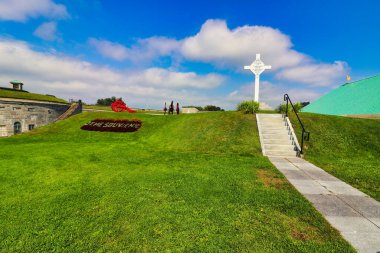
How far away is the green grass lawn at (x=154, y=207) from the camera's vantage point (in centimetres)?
386

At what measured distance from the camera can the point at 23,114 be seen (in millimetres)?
26516

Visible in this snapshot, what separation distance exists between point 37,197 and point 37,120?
2802 cm

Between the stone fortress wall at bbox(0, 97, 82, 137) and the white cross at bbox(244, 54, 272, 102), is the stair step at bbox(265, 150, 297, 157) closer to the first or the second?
the white cross at bbox(244, 54, 272, 102)

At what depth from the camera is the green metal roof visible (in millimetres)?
24087

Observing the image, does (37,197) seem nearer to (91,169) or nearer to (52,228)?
(52,228)

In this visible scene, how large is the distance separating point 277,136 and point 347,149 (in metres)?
3.84

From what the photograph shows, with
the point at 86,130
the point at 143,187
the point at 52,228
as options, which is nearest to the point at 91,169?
the point at 143,187

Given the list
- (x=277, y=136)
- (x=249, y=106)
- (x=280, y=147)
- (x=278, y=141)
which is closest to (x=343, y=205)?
(x=280, y=147)

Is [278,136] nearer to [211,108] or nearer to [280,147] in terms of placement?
[280,147]

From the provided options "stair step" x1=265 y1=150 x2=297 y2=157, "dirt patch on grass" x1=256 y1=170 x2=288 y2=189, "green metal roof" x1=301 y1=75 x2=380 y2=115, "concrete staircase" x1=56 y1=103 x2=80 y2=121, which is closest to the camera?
"dirt patch on grass" x1=256 y1=170 x2=288 y2=189

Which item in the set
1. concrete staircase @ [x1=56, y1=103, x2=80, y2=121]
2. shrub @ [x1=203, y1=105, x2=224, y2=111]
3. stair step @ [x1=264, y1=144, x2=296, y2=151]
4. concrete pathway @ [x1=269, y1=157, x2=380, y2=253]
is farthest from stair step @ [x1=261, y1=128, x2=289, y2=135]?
concrete staircase @ [x1=56, y1=103, x2=80, y2=121]

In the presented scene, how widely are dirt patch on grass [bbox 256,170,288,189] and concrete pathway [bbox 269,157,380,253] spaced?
1.29 ft

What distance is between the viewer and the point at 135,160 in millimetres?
10703

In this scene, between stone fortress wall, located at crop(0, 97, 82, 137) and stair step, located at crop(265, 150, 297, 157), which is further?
stone fortress wall, located at crop(0, 97, 82, 137)
